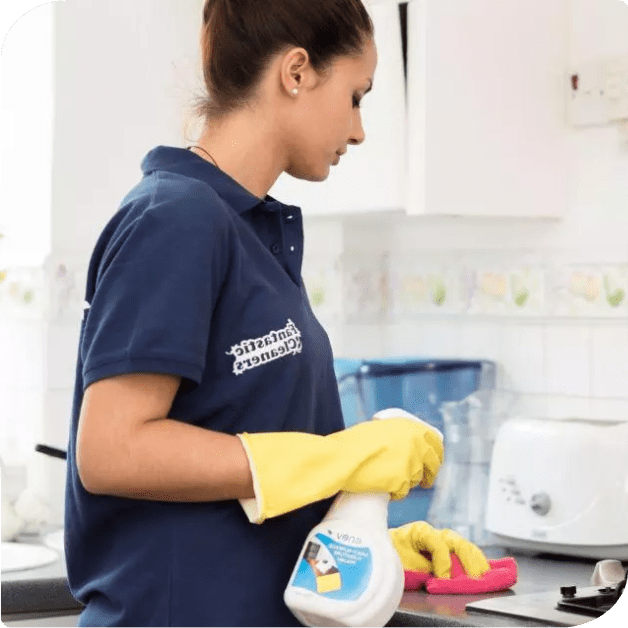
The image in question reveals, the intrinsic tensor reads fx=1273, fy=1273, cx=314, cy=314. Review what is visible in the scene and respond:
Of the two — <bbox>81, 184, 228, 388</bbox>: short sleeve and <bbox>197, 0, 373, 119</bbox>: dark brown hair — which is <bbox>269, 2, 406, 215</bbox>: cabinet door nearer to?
<bbox>197, 0, 373, 119</bbox>: dark brown hair

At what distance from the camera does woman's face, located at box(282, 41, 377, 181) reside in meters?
1.31

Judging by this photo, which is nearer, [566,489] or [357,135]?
[357,135]

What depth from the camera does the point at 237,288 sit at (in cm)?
120

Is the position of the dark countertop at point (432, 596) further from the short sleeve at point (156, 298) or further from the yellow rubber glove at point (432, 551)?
the short sleeve at point (156, 298)

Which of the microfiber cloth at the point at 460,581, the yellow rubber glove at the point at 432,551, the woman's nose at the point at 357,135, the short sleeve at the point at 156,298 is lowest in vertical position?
the microfiber cloth at the point at 460,581

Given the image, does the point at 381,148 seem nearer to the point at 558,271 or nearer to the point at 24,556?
the point at 558,271

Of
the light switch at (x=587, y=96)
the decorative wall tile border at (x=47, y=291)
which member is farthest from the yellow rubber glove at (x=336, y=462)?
the decorative wall tile border at (x=47, y=291)

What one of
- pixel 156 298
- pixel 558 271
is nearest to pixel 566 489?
pixel 558 271

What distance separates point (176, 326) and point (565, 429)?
1.25 metres

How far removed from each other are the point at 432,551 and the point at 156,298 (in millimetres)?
907

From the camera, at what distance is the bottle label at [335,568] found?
1.22 metres

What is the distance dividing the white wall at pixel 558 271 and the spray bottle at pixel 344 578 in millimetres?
1292

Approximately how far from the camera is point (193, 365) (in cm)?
113

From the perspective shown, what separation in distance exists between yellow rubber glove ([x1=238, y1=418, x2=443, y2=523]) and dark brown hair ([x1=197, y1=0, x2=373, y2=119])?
0.36 meters
